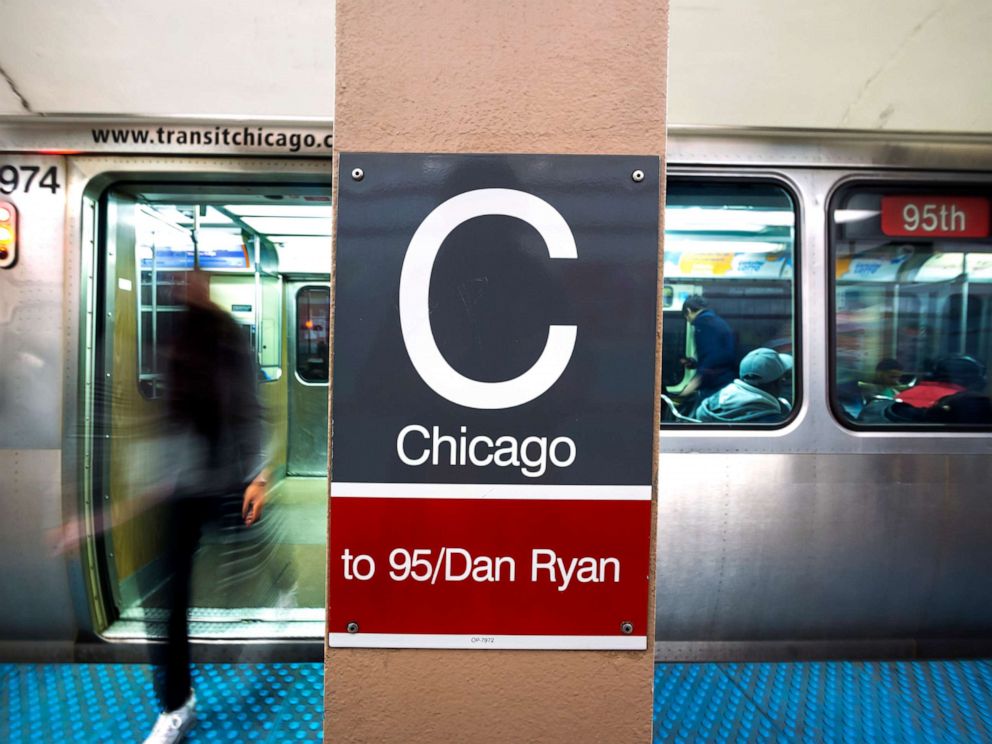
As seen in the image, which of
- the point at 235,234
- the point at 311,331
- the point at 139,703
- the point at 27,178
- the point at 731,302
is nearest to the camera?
the point at 139,703

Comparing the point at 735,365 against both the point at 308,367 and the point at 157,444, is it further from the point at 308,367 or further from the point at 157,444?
the point at 308,367

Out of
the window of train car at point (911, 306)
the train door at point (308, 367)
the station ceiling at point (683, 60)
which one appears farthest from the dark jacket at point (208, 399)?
the train door at point (308, 367)

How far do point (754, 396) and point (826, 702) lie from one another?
120cm

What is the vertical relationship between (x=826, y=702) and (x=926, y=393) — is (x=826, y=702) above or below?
below

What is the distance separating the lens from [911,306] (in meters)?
2.62

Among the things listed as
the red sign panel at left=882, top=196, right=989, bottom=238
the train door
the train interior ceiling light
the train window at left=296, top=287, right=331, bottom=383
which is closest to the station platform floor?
the red sign panel at left=882, top=196, right=989, bottom=238

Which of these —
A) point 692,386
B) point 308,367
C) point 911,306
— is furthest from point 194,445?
point 308,367

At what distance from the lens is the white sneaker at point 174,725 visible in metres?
2.09

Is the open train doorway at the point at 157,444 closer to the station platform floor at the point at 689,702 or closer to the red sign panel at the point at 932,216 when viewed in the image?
the station platform floor at the point at 689,702

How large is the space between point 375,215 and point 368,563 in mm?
612

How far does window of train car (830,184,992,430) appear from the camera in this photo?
259cm

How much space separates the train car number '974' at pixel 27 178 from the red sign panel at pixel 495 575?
90.1 inches

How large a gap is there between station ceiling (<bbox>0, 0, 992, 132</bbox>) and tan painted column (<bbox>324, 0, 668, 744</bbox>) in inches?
57.3

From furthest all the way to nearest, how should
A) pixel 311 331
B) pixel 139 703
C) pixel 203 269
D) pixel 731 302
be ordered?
pixel 311 331
pixel 203 269
pixel 731 302
pixel 139 703
